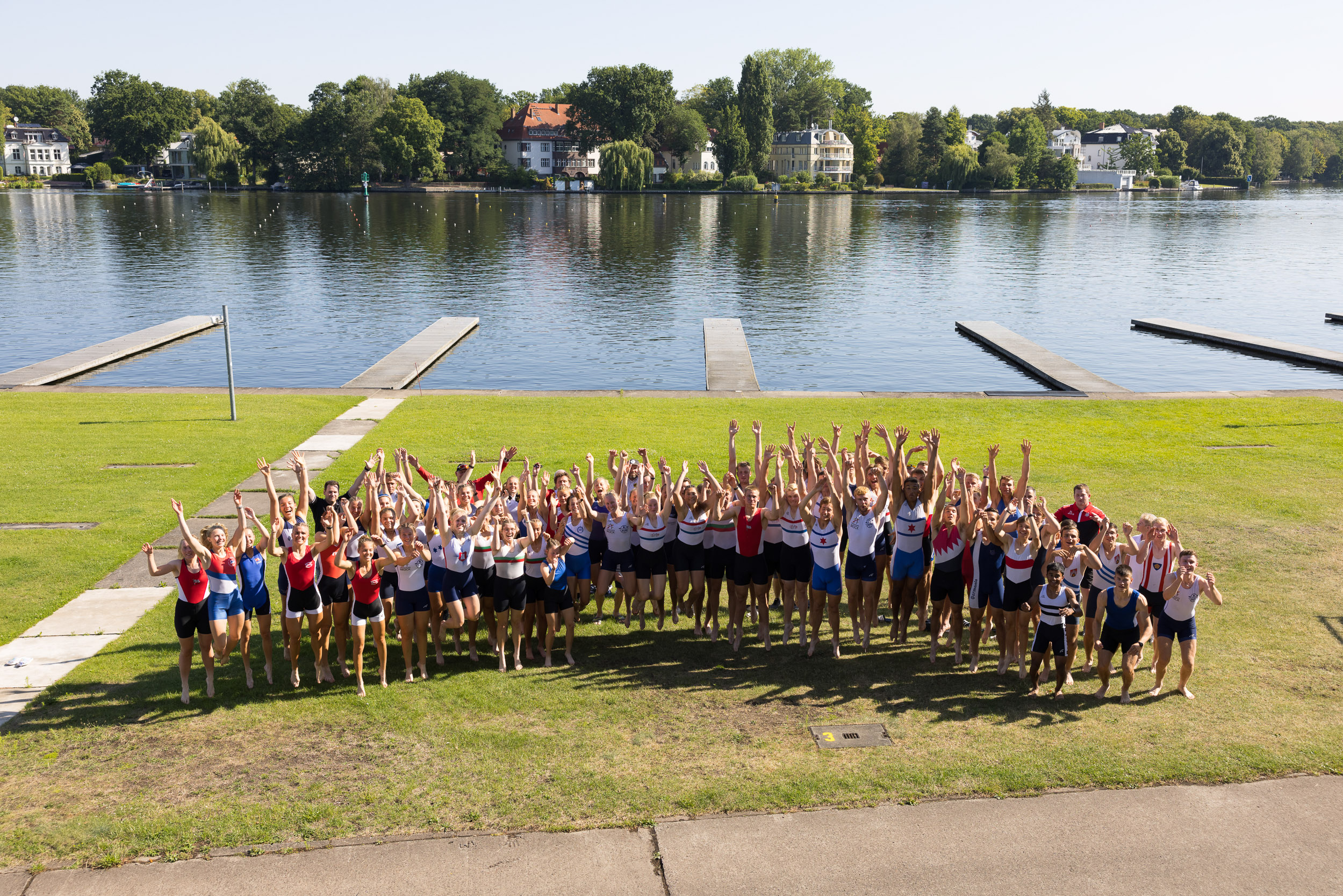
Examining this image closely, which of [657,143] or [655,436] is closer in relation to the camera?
[655,436]

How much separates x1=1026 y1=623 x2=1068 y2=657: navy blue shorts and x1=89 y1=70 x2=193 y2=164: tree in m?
167

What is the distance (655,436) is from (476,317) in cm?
2305

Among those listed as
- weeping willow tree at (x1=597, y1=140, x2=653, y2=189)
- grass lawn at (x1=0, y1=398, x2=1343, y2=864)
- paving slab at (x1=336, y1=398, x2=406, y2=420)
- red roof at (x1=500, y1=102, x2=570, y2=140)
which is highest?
red roof at (x1=500, y1=102, x2=570, y2=140)

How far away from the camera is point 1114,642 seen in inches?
386

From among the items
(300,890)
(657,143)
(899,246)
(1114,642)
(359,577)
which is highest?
(657,143)

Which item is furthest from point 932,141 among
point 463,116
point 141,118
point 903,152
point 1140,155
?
point 141,118

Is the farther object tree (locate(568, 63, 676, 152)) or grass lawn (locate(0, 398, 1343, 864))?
tree (locate(568, 63, 676, 152))

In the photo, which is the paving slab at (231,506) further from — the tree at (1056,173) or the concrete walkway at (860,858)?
the tree at (1056,173)

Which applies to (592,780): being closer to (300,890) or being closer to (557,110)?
(300,890)

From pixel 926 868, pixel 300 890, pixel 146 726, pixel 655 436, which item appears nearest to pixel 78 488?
pixel 146 726

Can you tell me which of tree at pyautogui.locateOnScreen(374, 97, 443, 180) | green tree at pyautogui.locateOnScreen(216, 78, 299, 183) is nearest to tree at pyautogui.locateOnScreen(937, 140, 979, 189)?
tree at pyautogui.locateOnScreen(374, 97, 443, 180)

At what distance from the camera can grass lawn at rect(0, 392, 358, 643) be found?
1273cm

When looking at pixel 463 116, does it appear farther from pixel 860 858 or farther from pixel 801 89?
pixel 860 858

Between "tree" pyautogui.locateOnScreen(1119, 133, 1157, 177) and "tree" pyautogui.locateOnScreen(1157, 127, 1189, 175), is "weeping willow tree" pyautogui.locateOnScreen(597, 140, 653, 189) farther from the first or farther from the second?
"tree" pyautogui.locateOnScreen(1157, 127, 1189, 175)
